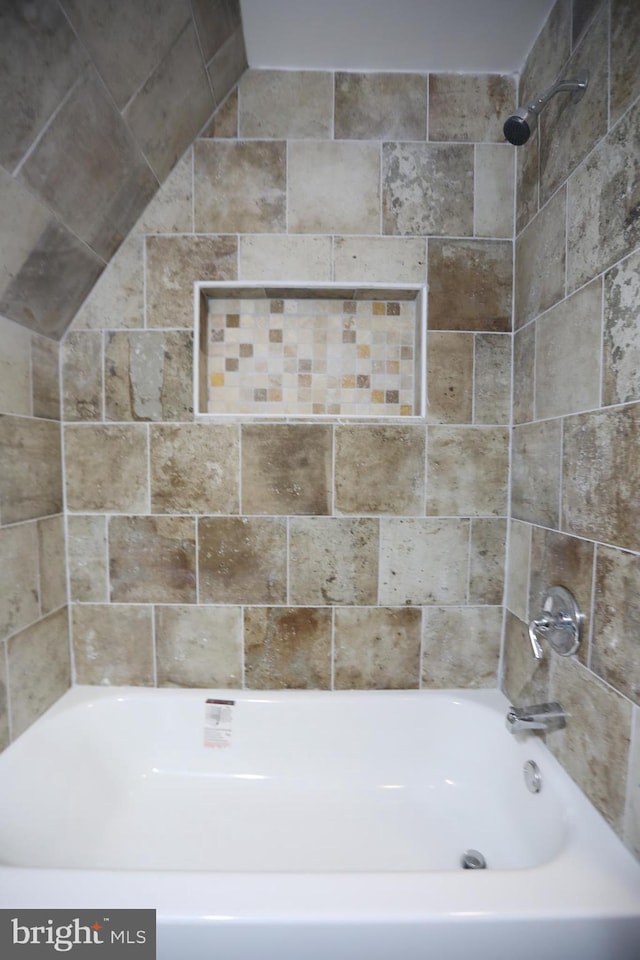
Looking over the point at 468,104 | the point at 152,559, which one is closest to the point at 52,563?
the point at 152,559

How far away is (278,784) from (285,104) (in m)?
2.22

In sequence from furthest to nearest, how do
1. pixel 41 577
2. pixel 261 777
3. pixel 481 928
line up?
pixel 261 777 < pixel 41 577 < pixel 481 928

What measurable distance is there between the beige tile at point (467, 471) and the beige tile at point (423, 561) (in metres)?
0.06

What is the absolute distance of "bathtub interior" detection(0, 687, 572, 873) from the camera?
1.10 m

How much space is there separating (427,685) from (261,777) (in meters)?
0.64

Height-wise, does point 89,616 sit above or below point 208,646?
above

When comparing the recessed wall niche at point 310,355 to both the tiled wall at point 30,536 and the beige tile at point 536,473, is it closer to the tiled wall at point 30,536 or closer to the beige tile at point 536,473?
the beige tile at point 536,473

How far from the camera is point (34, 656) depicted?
1.20 meters

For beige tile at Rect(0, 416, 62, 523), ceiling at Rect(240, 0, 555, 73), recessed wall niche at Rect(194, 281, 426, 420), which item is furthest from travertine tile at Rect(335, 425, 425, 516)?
ceiling at Rect(240, 0, 555, 73)

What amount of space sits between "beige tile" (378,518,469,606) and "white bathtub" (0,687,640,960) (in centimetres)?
35

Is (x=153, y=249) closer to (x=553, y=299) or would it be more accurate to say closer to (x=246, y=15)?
(x=246, y=15)

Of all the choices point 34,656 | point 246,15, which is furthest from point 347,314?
point 34,656

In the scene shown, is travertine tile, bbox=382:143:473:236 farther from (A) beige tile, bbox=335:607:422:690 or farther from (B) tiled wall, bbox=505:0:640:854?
(A) beige tile, bbox=335:607:422:690

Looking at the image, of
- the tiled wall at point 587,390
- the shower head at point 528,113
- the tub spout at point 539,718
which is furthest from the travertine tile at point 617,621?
the shower head at point 528,113
